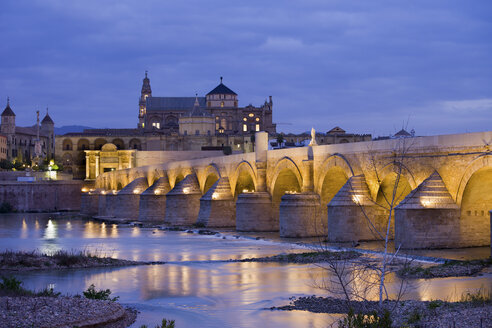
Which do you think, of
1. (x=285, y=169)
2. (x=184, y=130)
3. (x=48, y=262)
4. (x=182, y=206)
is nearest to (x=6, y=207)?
(x=182, y=206)

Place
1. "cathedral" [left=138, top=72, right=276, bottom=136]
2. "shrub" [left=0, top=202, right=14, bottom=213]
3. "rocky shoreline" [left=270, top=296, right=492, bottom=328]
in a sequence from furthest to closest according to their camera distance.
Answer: "cathedral" [left=138, top=72, right=276, bottom=136]
"shrub" [left=0, top=202, right=14, bottom=213]
"rocky shoreline" [left=270, top=296, right=492, bottom=328]

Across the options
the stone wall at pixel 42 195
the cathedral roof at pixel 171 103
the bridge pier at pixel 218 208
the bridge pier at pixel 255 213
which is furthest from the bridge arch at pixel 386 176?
the cathedral roof at pixel 171 103

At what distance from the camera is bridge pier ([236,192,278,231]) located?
37500mm

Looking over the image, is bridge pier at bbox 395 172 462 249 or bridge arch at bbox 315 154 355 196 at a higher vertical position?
bridge arch at bbox 315 154 355 196

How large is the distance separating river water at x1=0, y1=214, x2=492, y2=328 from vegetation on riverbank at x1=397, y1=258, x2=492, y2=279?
450 millimetres

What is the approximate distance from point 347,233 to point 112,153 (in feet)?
218

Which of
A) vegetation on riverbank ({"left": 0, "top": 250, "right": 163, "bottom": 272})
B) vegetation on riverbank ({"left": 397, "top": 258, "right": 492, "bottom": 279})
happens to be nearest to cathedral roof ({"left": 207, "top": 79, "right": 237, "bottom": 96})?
vegetation on riverbank ({"left": 0, "top": 250, "right": 163, "bottom": 272})

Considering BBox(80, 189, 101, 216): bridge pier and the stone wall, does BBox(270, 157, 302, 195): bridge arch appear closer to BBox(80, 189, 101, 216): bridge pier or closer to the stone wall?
BBox(80, 189, 101, 216): bridge pier

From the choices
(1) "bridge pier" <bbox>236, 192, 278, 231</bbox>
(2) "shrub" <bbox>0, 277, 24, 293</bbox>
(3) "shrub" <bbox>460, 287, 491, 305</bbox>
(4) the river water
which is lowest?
(4) the river water

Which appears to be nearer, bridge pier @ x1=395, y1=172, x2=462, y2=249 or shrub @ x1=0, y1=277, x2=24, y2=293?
shrub @ x1=0, y1=277, x2=24, y2=293

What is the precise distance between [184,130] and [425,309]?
101m

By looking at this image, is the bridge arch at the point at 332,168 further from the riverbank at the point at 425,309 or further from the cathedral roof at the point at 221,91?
the cathedral roof at the point at 221,91

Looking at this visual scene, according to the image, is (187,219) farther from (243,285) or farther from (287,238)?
A: (243,285)

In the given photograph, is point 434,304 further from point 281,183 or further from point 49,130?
point 49,130
